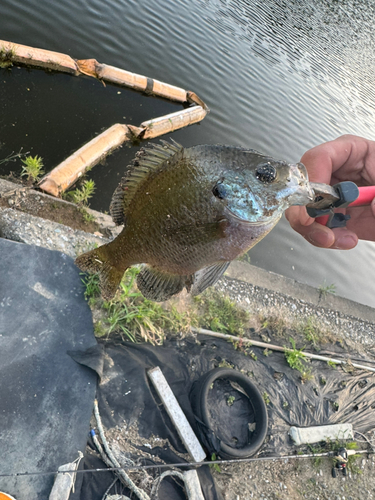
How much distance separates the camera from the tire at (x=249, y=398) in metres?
3.16

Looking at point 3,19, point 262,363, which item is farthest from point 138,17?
point 262,363

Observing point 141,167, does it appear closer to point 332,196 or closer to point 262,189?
point 262,189

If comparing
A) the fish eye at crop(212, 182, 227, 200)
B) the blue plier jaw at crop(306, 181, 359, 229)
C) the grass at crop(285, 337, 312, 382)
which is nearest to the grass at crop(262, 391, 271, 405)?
the grass at crop(285, 337, 312, 382)

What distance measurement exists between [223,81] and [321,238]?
32.4 ft

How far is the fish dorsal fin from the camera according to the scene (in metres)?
1.59

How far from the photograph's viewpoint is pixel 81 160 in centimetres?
525

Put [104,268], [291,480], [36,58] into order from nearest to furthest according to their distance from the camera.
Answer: [104,268] < [291,480] < [36,58]

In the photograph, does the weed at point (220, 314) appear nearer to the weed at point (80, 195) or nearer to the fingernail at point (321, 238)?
the fingernail at point (321, 238)

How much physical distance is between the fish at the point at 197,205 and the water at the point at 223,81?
426cm

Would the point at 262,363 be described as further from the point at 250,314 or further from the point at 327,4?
the point at 327,4

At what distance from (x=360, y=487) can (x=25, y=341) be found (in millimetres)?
Result: 4071

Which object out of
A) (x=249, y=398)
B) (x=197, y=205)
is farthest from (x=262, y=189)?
(x=249, y=398)

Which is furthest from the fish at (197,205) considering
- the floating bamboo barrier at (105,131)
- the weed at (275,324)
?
the floating bamboo barrier at (105,131)

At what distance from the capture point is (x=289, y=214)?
8.11 feet
